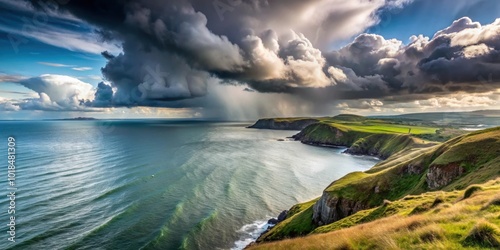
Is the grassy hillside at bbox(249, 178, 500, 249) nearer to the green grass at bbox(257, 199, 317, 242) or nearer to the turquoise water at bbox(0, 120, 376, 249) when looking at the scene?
the green grass at bbox(257, 199, 317, 242)

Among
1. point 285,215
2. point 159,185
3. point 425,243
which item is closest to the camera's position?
point 425,243

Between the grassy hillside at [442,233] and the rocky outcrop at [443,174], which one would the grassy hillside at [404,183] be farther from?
the grassy hillside at [442,233]

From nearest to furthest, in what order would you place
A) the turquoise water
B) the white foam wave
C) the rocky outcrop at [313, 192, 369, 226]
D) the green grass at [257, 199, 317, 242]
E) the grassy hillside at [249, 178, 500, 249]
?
the grassy hillside at [249, 178, 500, 249], the green grass at [257, 199, 317, 242], the rocky outcrop at [313, 192, 369, 226], the turquoise water, the white foam wave

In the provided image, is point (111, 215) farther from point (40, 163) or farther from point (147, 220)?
point (40, 163)

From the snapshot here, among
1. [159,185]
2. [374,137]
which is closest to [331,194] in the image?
[159,185]

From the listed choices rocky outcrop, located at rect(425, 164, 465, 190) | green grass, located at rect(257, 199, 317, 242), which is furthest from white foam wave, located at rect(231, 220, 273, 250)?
rocky outcrop, located at rect(425, 164, 465, 190)

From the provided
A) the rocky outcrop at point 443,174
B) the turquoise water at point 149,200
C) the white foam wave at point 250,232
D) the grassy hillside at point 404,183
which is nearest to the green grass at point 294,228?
the grassy hillside at point 404,183

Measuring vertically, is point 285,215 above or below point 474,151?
below

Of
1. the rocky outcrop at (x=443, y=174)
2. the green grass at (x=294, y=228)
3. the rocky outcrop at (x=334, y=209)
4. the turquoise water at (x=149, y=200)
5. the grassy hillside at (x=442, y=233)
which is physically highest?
the grassy hillside at (x=442, y=233)
